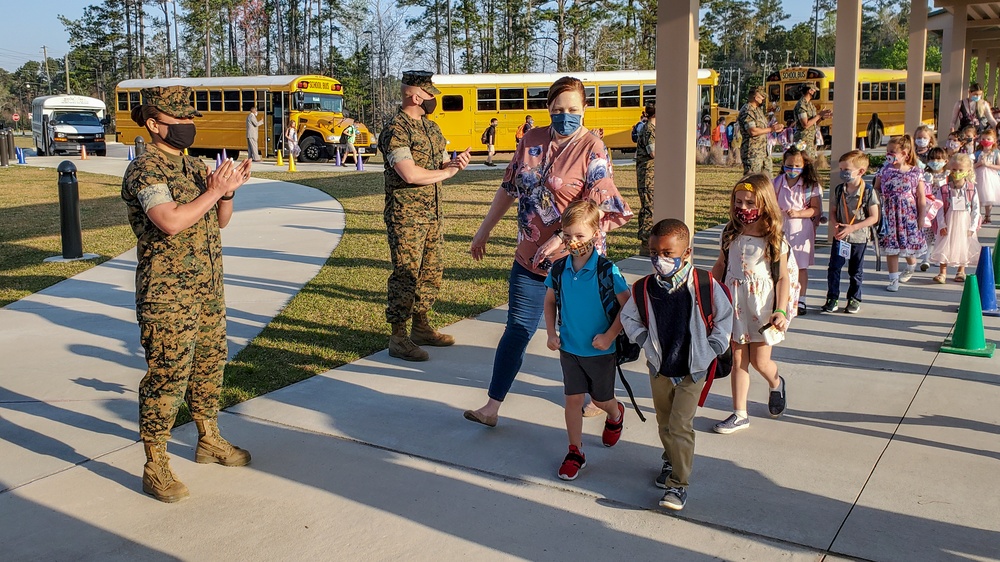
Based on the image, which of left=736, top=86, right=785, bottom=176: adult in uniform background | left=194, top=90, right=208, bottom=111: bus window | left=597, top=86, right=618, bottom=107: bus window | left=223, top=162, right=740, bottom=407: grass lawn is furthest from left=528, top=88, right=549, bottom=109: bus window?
left=736, top=86, right=785, bottom=176: adult in uniform background

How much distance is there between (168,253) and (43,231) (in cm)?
1072

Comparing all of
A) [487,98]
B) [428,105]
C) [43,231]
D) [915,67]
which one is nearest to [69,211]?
[43,231]

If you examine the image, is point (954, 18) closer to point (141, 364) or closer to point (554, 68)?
point (141, 364)

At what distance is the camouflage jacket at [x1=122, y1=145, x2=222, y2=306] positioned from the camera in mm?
3795

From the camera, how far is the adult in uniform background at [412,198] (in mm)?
5758

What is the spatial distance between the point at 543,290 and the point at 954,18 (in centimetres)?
1674

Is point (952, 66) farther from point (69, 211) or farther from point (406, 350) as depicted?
point (69, 211)

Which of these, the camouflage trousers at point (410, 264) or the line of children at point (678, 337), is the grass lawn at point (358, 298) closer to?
the camouflage trousers at point (410, 264)

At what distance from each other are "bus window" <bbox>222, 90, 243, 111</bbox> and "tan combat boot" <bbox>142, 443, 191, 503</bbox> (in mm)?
30108

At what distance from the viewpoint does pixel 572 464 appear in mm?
4117

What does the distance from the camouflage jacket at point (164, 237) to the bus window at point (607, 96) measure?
28.5 m

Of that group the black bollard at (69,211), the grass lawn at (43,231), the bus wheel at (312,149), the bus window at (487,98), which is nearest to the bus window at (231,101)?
the bus wheel at (312,149)

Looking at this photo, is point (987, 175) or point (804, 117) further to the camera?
point (804, 117)

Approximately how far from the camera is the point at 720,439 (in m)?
4.61
